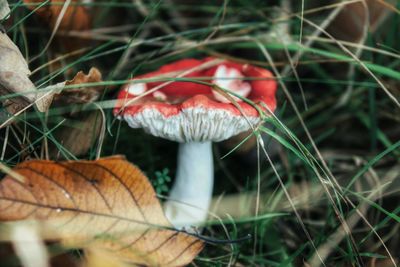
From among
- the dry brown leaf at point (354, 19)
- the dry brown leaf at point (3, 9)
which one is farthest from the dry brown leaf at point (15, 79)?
the dry brown leaf at point (354, 19)

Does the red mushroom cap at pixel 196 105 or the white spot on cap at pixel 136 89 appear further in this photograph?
the white spot on cap at pixel 136 89

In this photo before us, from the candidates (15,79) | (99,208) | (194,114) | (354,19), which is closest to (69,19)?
(15,79)

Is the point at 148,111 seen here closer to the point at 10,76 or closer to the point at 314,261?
the point at 10,76

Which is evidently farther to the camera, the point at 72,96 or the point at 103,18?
the point at 103,18

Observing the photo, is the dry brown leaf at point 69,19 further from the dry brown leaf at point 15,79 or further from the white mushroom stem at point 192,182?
the white mushroom stem at point 192,182

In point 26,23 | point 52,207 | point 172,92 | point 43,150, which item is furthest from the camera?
point 26,23

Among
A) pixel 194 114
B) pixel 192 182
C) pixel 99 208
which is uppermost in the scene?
pixel 194 114

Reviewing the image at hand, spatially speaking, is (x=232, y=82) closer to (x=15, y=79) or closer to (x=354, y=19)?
(x=15, y=79)

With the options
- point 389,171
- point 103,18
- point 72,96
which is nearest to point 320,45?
point 389,171
